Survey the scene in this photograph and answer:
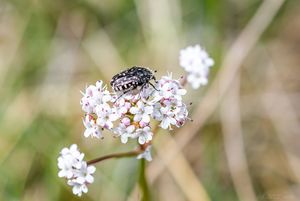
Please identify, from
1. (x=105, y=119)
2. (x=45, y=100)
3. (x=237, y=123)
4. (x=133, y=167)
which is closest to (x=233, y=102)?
(x=237, y=123)

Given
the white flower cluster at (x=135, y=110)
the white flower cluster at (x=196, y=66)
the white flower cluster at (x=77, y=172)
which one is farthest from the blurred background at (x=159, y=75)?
the white flower cluster at (x=135, y=110)

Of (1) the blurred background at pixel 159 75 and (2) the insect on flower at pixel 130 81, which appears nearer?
(2) the insect on flower at pixel 130 81

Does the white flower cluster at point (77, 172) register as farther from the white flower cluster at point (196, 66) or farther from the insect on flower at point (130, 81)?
the white flower cluster at point (196, 66)

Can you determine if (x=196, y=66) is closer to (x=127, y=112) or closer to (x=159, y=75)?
(x=127, y=112)

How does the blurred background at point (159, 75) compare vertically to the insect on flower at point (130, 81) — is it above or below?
above

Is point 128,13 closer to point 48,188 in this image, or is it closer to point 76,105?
point 76,105

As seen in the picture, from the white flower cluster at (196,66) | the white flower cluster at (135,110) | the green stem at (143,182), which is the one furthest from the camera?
the white flower cluster at (196,66)

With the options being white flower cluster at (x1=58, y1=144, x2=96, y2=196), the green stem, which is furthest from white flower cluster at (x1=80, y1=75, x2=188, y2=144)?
the green stem

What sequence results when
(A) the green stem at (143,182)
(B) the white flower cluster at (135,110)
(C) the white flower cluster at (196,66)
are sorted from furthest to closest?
(C) the white flower cluster at (196,66), (A) the green stem at (143,182), (B) the white flower cluster at (135,110)
